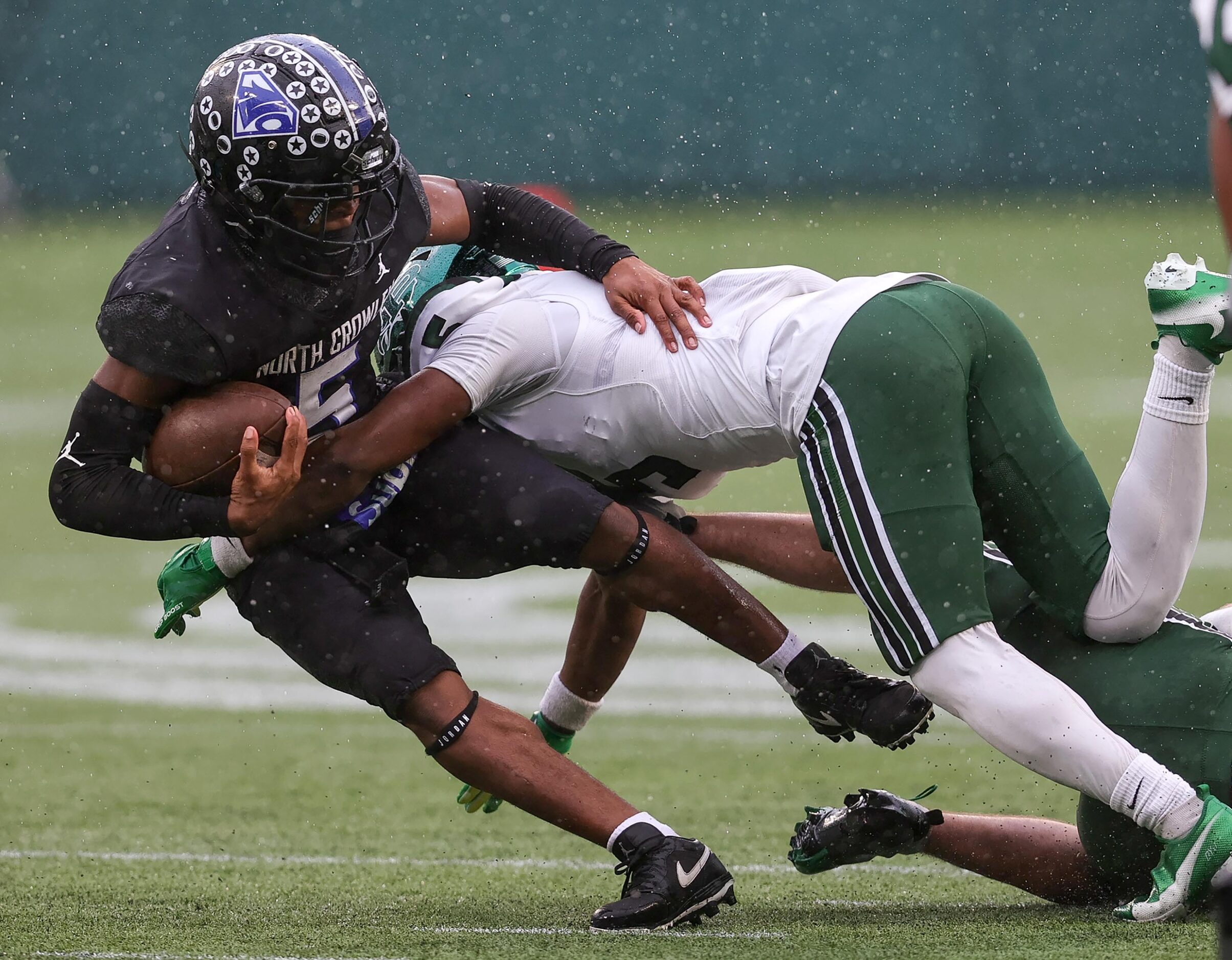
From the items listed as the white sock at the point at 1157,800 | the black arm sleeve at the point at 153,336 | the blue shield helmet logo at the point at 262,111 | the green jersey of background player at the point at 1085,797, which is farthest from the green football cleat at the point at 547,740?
the blue shield helmet logo at the point at 262,111

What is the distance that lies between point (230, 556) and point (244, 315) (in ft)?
2.05

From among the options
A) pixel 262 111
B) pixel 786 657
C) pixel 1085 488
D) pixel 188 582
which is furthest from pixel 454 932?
pixel 262 111

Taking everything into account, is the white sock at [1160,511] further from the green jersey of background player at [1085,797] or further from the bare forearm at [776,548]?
the bare forearm at [776,548]

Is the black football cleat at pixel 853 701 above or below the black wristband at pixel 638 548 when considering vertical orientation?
below

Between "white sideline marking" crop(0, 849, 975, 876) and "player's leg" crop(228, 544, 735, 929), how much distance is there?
2.78 ft

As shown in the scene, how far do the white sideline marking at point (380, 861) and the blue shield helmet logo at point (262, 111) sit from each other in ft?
6.14

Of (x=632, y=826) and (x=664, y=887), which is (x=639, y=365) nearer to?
(x=632, y=826)

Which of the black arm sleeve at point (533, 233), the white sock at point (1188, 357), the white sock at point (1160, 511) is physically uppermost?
the black arm sleeve at point (533, 233)

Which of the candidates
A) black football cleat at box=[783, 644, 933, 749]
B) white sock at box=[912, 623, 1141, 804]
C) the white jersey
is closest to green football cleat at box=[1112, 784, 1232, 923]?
white sock at box=[912, 623, 1141, 804]

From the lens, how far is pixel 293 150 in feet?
11.0

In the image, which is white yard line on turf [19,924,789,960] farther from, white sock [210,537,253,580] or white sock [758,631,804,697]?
white sock [210,537,253,580]

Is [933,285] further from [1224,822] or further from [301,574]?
[301,574]

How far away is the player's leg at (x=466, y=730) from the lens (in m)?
3.34

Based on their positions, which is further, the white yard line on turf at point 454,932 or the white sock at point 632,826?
the white sock at point 632,826
